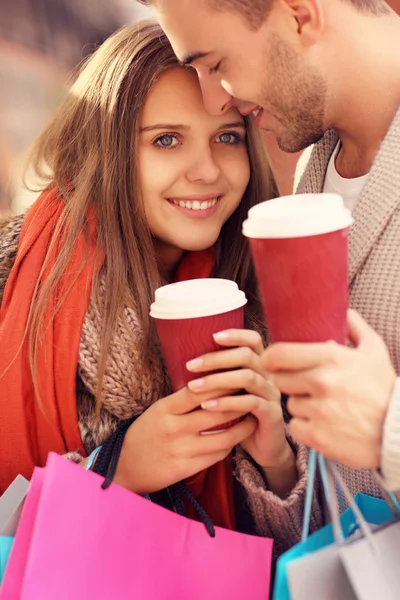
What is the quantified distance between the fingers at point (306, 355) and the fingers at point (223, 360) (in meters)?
0.18

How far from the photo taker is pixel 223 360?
33.7 inches

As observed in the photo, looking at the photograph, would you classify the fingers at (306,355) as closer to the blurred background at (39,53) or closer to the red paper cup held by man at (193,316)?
the red paper cup held by man at (193,316)

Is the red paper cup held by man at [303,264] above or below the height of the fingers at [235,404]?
above

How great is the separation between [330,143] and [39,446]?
0.92m

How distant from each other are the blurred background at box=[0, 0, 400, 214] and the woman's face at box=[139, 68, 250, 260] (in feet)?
3.28

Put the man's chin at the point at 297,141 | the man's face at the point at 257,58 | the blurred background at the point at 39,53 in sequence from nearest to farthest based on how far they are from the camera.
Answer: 1. the man's face at the point at 257,58
2. the man's chin at the point at 297,141
3. the blurred background at the point at 39,53

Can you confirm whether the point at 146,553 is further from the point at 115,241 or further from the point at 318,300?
the point at 115,241

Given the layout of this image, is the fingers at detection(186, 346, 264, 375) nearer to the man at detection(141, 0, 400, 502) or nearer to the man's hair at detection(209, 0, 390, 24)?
the man at detection(141, 0, 400, 502)

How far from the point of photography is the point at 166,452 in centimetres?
97

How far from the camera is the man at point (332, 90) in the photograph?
3.14 ft


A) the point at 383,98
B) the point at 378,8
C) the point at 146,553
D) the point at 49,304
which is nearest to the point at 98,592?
the point at 146,553

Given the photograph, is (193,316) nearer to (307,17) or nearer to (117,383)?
(117,383)

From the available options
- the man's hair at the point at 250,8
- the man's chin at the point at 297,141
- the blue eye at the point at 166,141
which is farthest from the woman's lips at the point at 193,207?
the man's hair at the point at 250,8

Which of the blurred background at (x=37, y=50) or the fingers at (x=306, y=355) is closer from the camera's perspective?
the fingers at (x=306, y=355)
